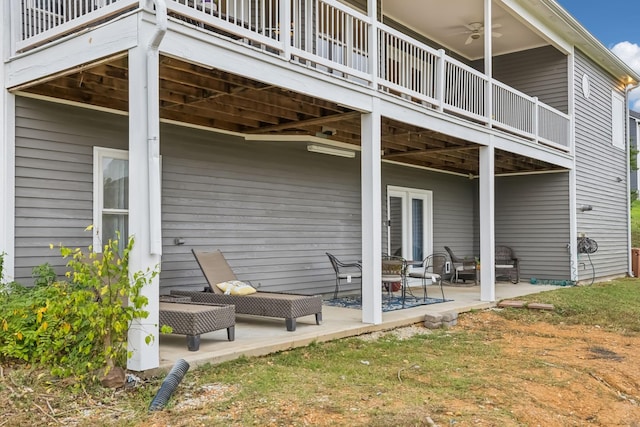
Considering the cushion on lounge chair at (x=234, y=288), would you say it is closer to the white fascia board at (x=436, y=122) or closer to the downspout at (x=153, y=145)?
the downspout at (x=153, y=145)

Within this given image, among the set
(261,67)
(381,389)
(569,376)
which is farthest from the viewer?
(261,67)

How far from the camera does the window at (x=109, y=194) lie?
624 cm

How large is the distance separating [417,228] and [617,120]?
24.7ft

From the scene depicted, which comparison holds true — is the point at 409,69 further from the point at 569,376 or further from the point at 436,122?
the point at 569,376

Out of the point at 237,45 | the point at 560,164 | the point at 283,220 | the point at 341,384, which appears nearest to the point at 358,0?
the point at 283,220

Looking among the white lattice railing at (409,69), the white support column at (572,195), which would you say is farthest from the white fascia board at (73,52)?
the white support column at (572,195)

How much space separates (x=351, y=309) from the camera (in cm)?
Result: 782

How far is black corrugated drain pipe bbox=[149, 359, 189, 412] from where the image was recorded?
375cm

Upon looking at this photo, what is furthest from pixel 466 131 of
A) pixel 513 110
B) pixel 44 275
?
pixel 44 275

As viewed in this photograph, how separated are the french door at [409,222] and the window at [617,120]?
6350mm

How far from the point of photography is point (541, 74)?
1252cm

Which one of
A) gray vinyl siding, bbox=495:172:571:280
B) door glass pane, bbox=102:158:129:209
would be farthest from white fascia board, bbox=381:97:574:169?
door glass pane, bbox=102:158:129:209

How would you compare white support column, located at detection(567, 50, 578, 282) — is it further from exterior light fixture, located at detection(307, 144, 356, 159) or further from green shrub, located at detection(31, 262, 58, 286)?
green shrub, located at detection(31, 262, 58, 286)

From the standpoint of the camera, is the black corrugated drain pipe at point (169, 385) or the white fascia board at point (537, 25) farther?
the white fascia board at point (537, 25)
